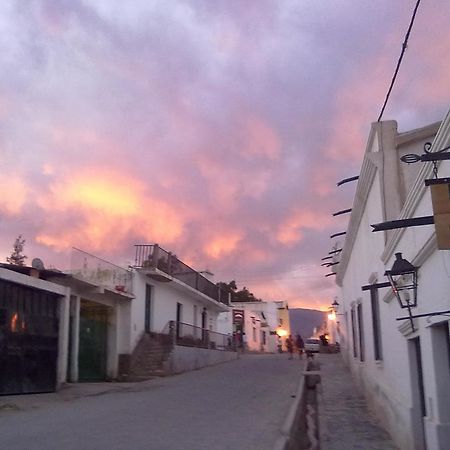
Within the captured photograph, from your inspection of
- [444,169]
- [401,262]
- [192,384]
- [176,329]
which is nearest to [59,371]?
[192,384]

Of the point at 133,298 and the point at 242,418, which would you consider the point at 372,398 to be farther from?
the point at 133,298

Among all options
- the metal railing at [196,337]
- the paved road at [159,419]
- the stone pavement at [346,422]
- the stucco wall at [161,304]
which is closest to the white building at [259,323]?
the metal railing at [196,337]

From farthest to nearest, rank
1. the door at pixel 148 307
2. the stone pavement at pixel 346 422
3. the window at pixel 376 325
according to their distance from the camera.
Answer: the door at pixel 148 307 → the window at pixel 376 325 → the stone pavement at pixel 346 422

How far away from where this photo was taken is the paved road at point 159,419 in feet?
31.0

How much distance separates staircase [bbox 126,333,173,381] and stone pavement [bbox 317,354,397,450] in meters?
6.45

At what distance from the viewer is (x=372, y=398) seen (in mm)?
15703

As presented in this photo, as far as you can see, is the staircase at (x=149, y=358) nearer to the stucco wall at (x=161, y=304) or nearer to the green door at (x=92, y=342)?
the stucco wall at (x=161, y=304)

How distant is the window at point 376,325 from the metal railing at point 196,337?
13.8 metres

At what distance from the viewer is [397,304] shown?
10352 mm

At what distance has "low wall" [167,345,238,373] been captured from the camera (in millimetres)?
25438

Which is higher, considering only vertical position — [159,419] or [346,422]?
[159,419]

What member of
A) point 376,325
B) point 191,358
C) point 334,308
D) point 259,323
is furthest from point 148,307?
point 259,323

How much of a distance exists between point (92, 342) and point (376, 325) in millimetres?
11849

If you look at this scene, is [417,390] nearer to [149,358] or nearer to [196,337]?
[149,358]
